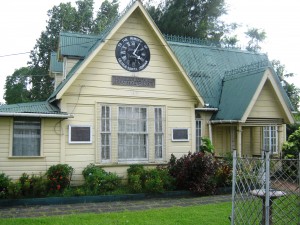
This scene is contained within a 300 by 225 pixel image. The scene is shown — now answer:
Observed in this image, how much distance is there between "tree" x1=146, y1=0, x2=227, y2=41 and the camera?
3456 centimetres

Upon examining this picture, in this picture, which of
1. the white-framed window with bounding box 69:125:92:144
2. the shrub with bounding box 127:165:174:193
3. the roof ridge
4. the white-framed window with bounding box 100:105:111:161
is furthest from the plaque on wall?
the roof ridge

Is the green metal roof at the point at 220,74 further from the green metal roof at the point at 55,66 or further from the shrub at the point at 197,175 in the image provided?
the green metal roof at the point at 55,66

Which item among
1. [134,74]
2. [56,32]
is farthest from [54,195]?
[56,32]

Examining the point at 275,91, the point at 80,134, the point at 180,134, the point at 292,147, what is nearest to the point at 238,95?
the point at 275,91

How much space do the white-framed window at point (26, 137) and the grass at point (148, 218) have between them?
153 inches

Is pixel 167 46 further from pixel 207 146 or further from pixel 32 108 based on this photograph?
pixel 32 108

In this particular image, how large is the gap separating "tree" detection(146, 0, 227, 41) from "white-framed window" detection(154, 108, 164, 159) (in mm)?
21443

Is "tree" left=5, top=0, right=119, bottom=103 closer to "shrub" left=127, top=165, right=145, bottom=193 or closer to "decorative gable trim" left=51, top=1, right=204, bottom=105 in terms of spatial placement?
"decorative gable trim" left=51, top=1, right=204, bottom=105

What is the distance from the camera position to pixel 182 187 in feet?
43.8

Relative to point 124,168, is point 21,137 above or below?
above

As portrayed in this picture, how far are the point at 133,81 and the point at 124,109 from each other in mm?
1187

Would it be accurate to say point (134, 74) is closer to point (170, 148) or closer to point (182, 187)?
point (170, 148)

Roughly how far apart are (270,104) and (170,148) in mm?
5166

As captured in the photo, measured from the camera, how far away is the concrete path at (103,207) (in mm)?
9906
